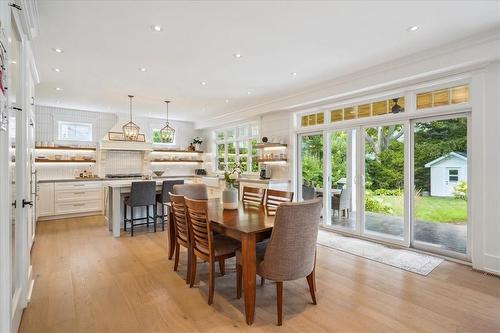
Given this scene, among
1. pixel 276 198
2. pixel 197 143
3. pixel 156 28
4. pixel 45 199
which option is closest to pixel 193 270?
pixel 276 198

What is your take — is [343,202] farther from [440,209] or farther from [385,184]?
[440,209]

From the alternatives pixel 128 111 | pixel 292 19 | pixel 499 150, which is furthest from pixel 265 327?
pixel 128 111

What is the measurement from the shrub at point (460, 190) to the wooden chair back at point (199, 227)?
3.42 metres

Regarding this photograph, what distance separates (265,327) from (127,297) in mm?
1400

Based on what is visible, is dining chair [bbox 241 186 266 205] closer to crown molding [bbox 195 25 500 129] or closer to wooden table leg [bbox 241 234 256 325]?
wooden table leg [bbox 241 234 256 325]

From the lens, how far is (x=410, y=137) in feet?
13.1

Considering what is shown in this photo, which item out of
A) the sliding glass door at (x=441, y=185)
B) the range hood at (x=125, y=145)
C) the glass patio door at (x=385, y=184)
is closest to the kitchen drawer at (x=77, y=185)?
the range hood at (x=125, y=145)

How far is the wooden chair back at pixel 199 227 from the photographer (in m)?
2.44

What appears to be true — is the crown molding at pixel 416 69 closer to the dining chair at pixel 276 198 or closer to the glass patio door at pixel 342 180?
the glass patio door at pixel 342 180

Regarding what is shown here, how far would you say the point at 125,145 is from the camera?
23.7 ft

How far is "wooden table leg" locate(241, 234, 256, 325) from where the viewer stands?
218 cm

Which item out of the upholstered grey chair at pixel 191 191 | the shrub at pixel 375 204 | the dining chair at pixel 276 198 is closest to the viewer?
the dining chair at pixel 276 198

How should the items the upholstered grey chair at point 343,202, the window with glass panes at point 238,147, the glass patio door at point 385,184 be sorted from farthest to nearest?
the window with glass panes at point 238,147 → the upholstered grey chair at point 343,202 → the glass patio door at point 385,184

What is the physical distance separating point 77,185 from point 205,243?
532 centimetres
